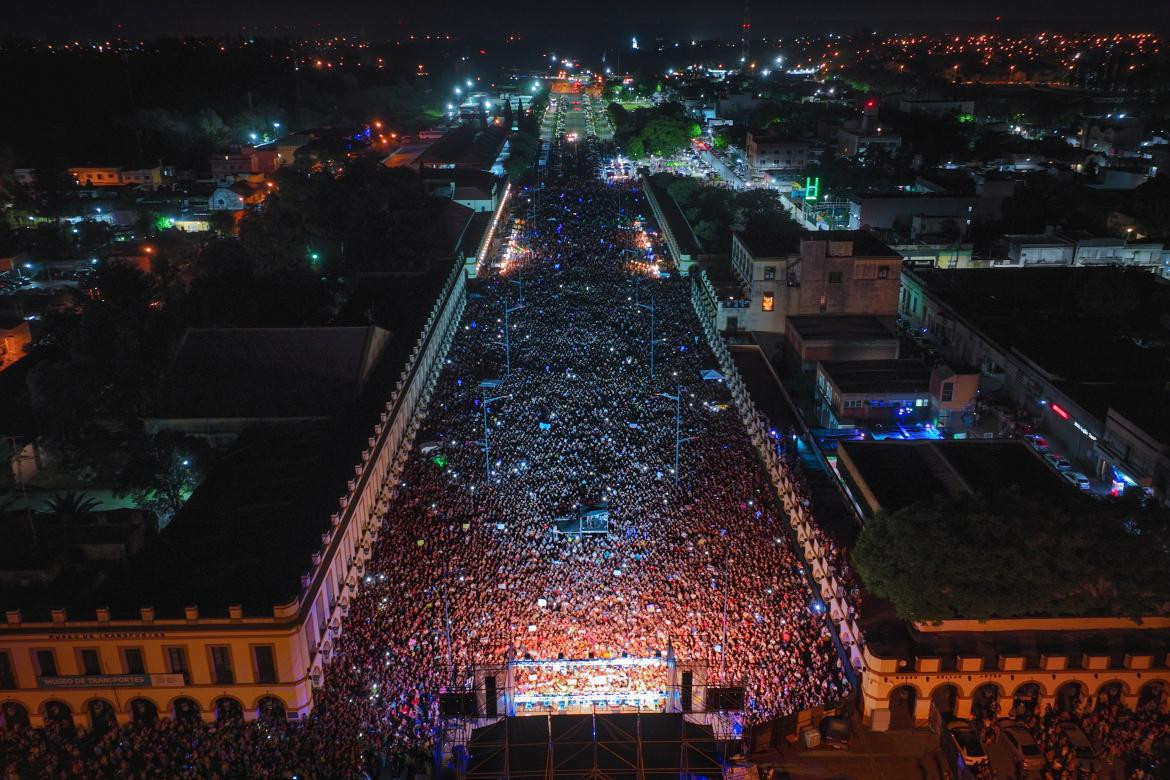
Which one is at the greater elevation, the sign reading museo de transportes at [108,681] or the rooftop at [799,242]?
the rooftop at [799,242]

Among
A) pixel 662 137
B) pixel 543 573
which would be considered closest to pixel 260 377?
pixel 543 573

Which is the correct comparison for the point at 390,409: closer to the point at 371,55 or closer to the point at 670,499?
the point at 670,499

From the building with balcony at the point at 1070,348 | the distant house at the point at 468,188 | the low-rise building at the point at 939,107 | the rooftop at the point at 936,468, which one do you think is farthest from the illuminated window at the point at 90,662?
the low-rise building at the point at 939,107

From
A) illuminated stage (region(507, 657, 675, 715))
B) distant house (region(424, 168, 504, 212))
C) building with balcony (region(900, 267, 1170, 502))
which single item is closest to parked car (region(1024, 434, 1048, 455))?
building with balcony (region(900, 267, 1170, 502))

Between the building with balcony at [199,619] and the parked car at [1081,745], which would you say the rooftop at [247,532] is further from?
the parked car at [1081,745]

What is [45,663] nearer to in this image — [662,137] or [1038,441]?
[1038,441]

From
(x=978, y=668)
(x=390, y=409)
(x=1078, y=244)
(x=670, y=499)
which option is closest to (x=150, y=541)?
(x=390, y=409)
